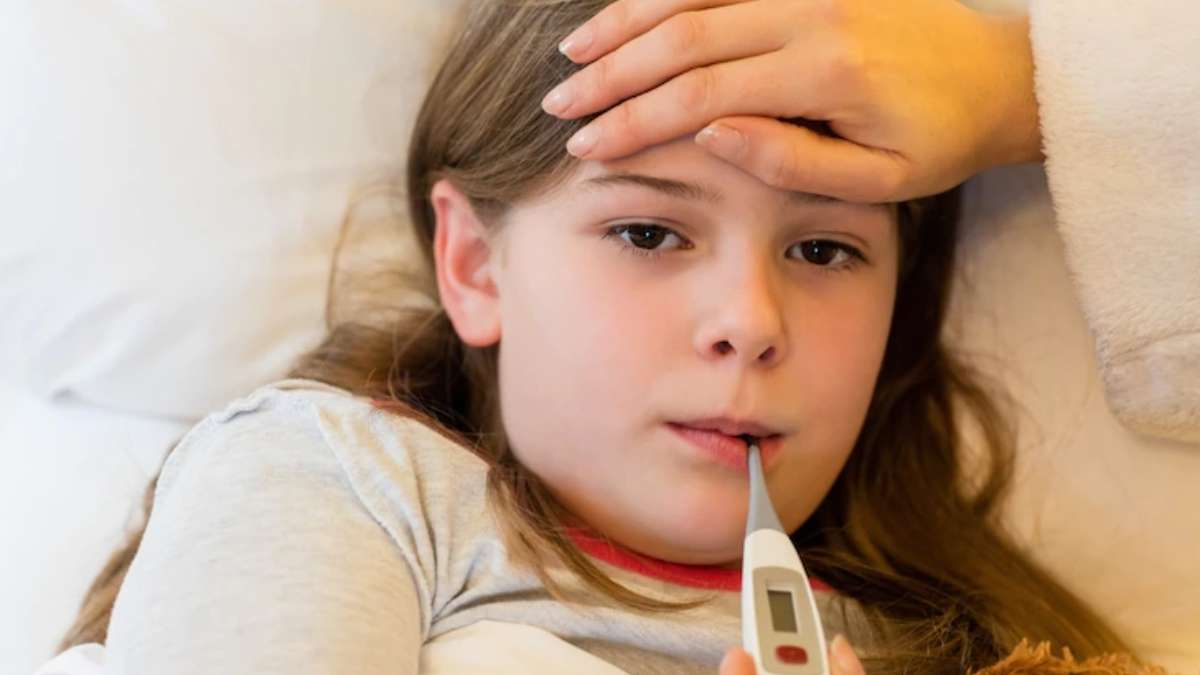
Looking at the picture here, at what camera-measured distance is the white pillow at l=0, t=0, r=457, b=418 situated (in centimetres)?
124

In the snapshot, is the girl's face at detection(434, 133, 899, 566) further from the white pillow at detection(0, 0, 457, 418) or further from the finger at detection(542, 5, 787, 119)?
the white pillow at detection(0, 0, 457, 418)

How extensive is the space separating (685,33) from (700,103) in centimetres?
5

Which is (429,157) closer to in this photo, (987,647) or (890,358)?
(890,358)

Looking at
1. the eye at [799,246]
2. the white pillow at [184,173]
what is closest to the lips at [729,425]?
the eye at [799,246]

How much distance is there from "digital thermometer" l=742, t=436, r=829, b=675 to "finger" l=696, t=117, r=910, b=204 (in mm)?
236

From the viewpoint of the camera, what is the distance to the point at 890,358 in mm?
1238

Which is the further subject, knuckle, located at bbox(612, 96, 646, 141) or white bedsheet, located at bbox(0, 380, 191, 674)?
white bedsheet, located at bbox(0, 380, 191, 674)

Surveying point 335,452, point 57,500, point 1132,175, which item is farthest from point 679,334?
point 57,500

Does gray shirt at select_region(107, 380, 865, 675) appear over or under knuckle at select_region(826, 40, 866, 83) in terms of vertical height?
under

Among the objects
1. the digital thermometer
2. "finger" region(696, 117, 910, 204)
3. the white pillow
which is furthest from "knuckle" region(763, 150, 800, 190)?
the white pillow

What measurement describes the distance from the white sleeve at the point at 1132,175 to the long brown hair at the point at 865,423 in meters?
0.14

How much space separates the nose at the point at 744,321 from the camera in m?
0.94

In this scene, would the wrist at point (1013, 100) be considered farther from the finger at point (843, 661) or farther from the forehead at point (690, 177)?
the finger at point (843, 661)

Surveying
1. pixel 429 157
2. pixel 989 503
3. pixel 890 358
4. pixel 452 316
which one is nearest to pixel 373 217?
pixel 429 157
